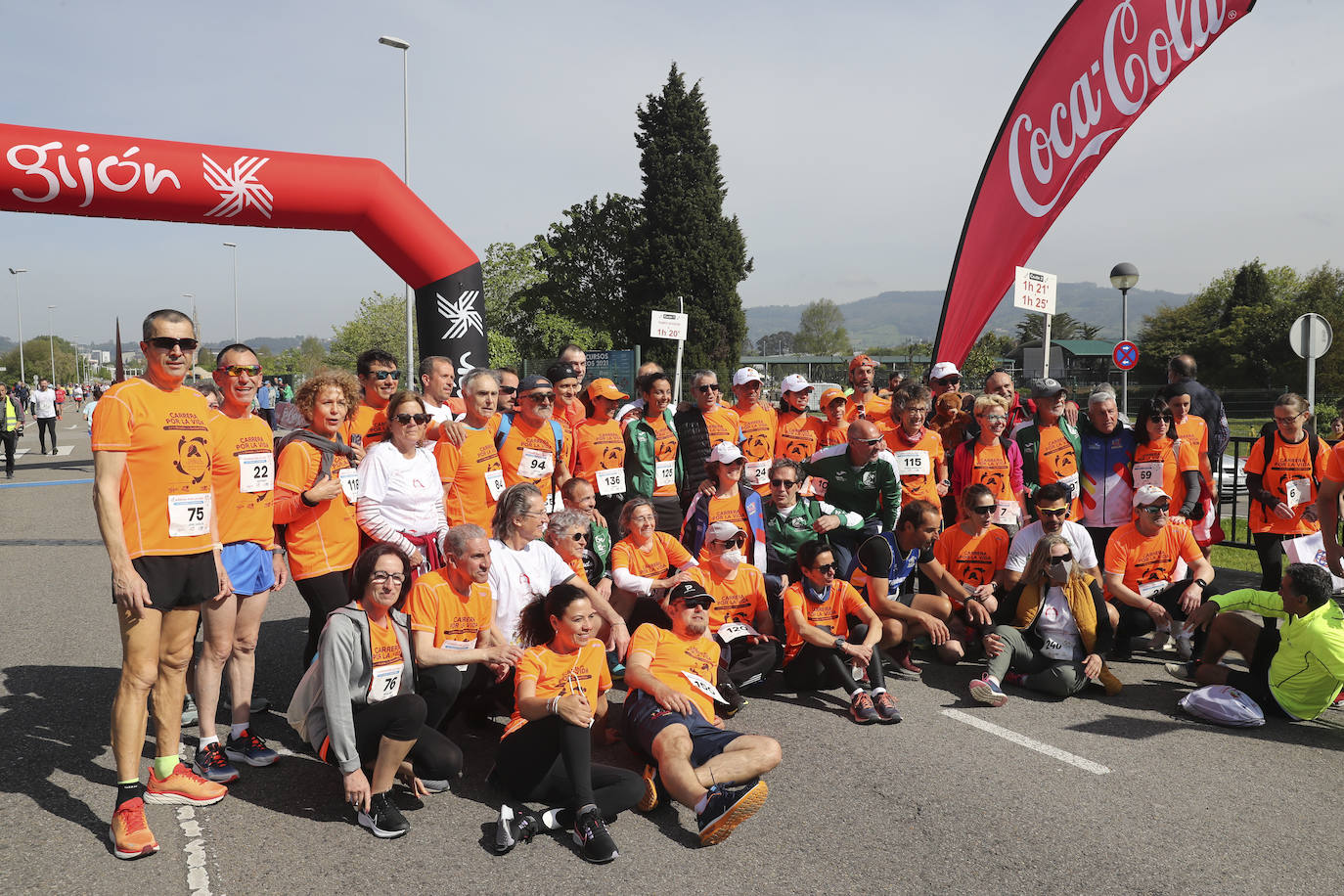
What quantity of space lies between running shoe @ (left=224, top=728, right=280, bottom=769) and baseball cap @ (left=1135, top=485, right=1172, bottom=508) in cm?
540

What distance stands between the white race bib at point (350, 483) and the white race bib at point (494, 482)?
81cm

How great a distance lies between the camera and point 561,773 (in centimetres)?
366

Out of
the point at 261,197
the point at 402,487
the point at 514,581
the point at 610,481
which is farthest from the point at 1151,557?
the point at 261,197

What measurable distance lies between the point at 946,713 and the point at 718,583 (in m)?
1.49

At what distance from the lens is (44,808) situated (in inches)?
146

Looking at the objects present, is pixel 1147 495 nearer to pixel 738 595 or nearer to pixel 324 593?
pixel 738 595

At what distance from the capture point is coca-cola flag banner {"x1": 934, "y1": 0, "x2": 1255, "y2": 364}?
930cm

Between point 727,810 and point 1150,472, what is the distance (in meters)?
4.49

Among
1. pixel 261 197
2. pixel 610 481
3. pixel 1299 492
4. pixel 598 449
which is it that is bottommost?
pixel 1299 492

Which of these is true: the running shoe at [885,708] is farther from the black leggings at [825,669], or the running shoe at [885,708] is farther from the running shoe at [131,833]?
the running shoe at [131,833]

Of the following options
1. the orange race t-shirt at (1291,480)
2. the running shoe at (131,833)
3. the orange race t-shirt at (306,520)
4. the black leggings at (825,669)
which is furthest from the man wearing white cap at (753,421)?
the running shoe at (131,833)

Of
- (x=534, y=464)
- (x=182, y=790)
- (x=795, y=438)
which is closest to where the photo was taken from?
(x=182, y=790)

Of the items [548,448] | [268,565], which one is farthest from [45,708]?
[548,448]

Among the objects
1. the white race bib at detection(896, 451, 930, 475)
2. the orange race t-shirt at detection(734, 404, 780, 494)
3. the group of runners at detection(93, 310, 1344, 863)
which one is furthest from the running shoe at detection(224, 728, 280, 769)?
the white race bib at detection(896, 451, 930, 475)
